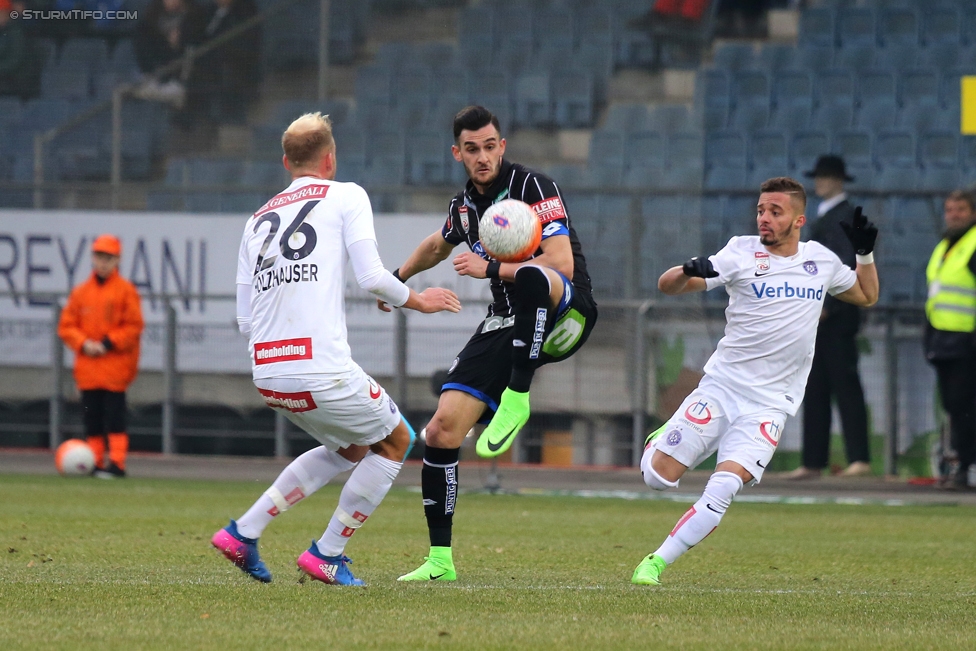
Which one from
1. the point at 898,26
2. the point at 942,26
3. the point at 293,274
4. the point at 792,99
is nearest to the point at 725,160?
the point at 792,99

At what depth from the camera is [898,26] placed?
16.9 m

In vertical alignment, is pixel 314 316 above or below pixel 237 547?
above

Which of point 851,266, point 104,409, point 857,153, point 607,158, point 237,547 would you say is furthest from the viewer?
point 607,158

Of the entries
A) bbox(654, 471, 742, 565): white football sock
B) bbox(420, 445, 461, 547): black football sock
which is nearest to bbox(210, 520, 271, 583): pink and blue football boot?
bbox(420, 445, 461, 547): black football sock

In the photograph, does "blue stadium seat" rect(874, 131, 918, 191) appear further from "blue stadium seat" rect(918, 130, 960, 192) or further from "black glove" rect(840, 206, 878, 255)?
"black glove" rect(840, 206, 878, 255)

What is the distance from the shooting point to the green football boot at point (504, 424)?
250 inches

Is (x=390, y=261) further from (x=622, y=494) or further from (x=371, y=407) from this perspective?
(x=371, y=407)

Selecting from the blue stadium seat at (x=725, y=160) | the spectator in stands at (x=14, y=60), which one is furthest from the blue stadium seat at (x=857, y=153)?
the spectator in stands at (x=14, y=60)

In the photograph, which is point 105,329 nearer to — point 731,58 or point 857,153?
point 731,58

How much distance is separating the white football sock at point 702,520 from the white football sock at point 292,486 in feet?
5.07

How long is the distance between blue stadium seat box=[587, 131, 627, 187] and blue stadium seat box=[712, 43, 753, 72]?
1442 millimetres

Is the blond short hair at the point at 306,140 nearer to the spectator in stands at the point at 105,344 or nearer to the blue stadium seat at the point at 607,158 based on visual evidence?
the spectator in stands at the point at 105,344

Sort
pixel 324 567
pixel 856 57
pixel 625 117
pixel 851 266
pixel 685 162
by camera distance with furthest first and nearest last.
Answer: pixel 625 117
pixel 856 57
pixel 685 162
pixel 851 266
pixel 324 567

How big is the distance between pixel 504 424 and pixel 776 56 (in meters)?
11.8
